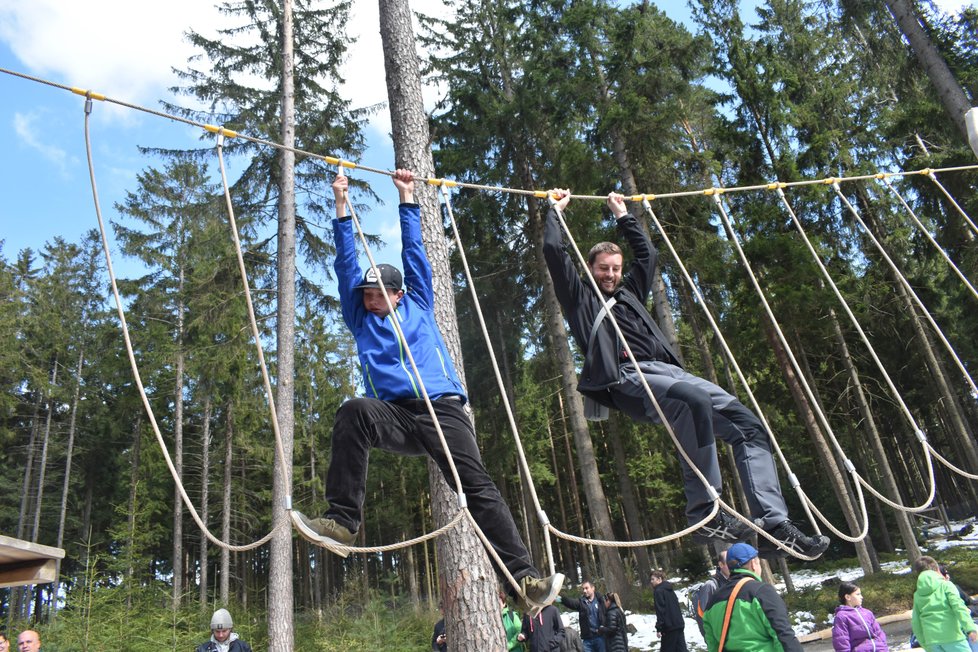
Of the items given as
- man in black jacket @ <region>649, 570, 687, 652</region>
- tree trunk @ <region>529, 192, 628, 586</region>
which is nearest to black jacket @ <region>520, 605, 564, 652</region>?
man in black jacket @ <region>649, 570, 687, 652</region>

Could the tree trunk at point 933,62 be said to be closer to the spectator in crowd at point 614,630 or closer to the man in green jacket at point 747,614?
the spectator in crowd at point 614,630

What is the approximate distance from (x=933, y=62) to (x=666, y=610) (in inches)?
292

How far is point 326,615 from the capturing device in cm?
1509

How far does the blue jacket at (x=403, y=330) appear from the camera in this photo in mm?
3164

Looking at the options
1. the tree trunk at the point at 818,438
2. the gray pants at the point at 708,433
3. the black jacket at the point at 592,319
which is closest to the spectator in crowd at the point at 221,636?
the black jacket at the point at 592,319

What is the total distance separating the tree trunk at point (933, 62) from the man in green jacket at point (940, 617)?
595cm

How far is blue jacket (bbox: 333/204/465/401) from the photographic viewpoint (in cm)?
316

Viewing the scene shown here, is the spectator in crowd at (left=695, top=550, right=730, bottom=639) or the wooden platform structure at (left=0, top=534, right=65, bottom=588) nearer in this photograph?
the wooden platform structure at (left=0, top=534, right=65, bottom=588)

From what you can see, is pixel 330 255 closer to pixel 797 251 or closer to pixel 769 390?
pixel 797 251

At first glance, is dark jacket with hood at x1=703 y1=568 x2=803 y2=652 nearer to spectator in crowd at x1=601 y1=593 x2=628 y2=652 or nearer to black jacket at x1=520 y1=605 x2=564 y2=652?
black jacket at x1=520 y1=605 x2=564 y2=652

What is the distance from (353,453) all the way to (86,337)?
80.0ft

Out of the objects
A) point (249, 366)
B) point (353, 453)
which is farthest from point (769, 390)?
point (353, 453)

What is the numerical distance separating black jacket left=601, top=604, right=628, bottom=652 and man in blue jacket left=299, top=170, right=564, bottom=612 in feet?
18.5

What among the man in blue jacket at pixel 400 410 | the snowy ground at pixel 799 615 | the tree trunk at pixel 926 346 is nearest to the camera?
the man in blue jacket at pixel 400 410
